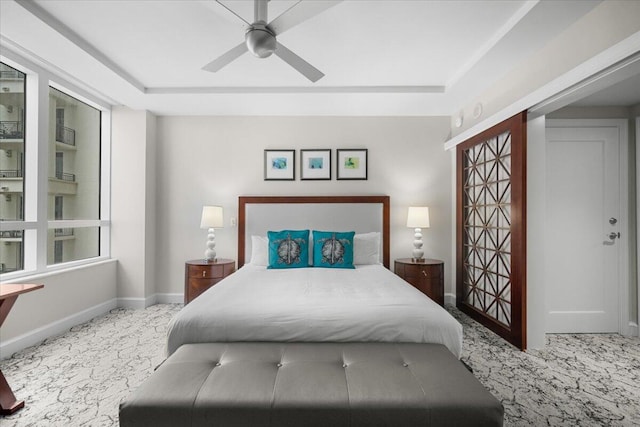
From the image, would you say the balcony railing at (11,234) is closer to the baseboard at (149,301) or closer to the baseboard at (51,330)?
the baseboard at (51,330)

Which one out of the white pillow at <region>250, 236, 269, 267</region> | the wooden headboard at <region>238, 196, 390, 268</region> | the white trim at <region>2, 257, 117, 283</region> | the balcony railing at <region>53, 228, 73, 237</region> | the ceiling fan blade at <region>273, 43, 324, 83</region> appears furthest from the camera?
the wooden headboard at <region>238, 196, 390, 268</region>

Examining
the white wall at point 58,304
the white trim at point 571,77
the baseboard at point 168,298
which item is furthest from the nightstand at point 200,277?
the white trim at point 571,77

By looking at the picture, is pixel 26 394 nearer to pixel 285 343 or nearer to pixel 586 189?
pixel 285 343

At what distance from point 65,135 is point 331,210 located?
3.14 m

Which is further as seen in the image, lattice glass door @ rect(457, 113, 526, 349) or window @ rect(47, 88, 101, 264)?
window @ rect(47, 88, 101, 264)

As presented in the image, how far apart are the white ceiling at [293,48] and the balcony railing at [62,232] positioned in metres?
1.59

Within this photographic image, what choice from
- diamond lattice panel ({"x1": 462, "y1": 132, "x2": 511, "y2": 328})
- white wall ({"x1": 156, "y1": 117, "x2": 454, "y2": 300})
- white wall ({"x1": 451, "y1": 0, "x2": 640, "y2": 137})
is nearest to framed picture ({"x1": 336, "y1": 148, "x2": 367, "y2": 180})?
white wall ({"x1": 156, "y1": 117, "x2": 454, "y2": 300})

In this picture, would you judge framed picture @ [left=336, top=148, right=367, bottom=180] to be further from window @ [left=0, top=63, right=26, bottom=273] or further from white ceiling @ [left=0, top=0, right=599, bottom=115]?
window @ [left=0, top=63, right=26, bottom=273]

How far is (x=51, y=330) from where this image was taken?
123 inches

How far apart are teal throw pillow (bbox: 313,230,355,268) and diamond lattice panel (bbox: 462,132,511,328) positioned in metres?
1.46

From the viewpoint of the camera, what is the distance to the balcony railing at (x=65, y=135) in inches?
136

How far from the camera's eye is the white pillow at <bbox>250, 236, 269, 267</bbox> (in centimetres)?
385

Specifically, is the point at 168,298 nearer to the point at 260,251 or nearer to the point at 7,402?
the point at 260,251

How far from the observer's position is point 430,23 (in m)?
2.48
